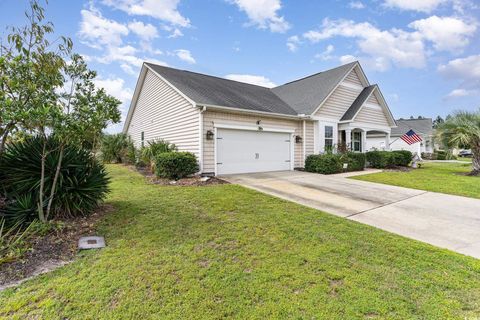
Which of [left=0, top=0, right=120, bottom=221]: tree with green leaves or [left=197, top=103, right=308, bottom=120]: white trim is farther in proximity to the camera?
[left=197, top=103, right=308, bottom=120]: white trim

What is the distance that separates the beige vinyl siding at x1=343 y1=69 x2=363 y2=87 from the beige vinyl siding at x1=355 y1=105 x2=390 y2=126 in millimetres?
1779

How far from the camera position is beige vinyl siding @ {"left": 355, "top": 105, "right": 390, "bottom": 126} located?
1530 centimetres

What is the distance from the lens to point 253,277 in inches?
114

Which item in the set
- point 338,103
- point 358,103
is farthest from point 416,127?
point 338,103

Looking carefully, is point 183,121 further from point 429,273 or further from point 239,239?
point 429,273

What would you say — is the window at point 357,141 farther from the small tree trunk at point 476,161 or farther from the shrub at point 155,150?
the shrub at point 155,150

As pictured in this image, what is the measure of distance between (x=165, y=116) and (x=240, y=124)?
466cm

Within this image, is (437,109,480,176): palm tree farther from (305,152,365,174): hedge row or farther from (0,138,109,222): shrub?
(0,138,109,222): shrub

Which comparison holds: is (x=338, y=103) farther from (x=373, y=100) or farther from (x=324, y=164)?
(x=324, y=164)

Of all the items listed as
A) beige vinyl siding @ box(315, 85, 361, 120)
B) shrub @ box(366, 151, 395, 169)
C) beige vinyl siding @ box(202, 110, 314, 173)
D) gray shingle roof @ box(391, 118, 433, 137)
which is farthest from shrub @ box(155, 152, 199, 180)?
gray shingle roof @ box(391, 118, 433, 137)

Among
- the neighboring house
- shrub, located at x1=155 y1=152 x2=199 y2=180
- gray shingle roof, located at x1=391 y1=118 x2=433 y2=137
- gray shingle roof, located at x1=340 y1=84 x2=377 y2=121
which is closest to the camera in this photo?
shrub, located at x1=155 y1=152 x2=199 y2=180

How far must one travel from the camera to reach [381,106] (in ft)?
55.0

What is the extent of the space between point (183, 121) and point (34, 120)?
284 inches

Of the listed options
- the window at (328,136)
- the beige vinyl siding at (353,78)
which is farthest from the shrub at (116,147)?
the beige vinyl siding at (353,78)
